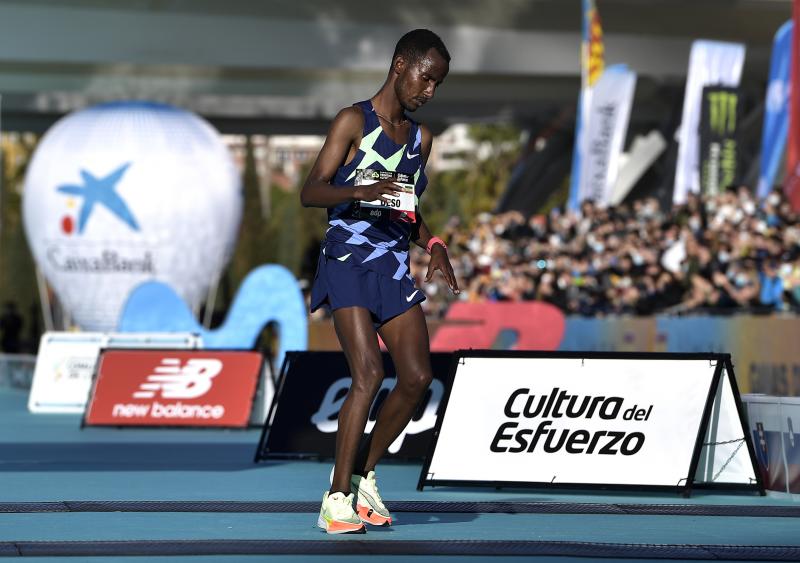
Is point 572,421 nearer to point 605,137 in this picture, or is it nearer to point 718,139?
point 718,139

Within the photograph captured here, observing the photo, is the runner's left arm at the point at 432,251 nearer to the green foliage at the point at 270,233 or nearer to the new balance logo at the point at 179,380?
the new balance logo at the point at 179,380

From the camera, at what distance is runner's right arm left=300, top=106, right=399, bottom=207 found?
730 cm

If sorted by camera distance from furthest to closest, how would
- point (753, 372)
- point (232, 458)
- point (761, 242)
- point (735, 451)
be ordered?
point (761, 242) → point (753, 372) → point (232, 458) → point (735, 451)

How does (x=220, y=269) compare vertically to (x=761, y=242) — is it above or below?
below

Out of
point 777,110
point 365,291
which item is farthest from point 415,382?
point 777,110

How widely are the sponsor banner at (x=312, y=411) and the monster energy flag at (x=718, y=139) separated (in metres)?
21.8

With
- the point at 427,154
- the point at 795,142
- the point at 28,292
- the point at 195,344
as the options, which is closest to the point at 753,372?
the point at 195,344

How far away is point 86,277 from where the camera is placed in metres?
38.8

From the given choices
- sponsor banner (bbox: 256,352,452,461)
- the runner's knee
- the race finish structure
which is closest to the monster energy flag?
sponsor banner (bbox: 256,352,452,461)

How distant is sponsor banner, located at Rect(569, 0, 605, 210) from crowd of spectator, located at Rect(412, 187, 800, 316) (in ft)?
14.0

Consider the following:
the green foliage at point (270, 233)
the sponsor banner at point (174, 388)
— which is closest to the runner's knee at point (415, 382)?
the sponsor banner at point (174, 388)

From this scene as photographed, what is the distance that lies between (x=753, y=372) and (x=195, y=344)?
20.4ft

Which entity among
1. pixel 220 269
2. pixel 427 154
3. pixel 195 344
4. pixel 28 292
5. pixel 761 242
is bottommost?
pixel 28 292

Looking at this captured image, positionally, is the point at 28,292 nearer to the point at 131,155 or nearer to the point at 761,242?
the point at 131,155
